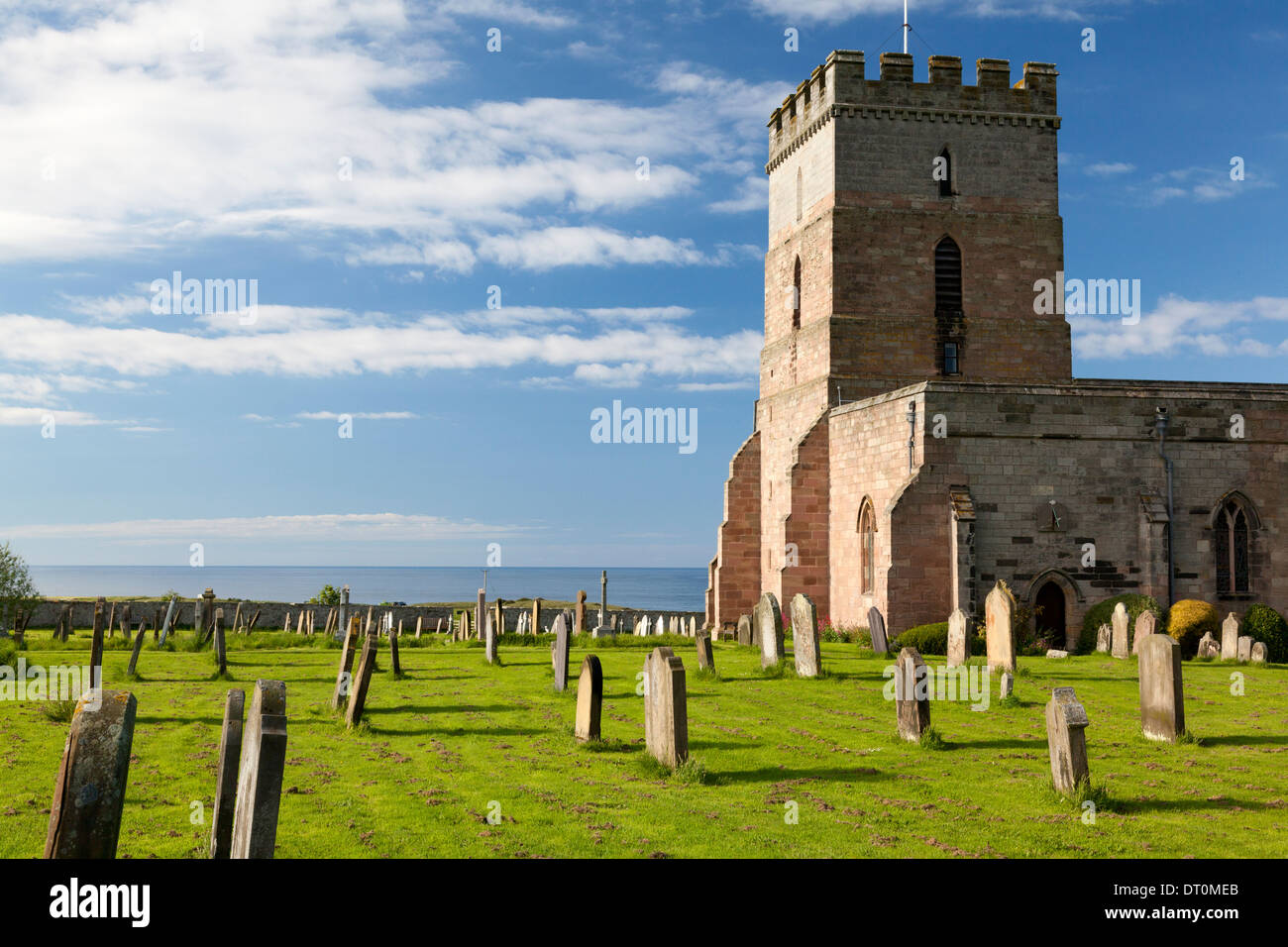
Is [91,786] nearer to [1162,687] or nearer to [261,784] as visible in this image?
[261,784]

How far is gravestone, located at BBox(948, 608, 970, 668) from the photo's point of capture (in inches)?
723

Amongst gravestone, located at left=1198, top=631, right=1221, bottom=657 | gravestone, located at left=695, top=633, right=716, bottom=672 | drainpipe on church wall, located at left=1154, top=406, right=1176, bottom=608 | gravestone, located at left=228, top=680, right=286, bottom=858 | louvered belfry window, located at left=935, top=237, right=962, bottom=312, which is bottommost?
gravestone, located at left=1198, top=631, right=1221, bottom=657

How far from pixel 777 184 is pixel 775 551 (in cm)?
1482

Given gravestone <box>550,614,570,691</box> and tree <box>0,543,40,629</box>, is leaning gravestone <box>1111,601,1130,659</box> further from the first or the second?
tree <box>0,543,40,629</box>

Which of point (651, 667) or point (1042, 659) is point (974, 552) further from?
point (651, 667)

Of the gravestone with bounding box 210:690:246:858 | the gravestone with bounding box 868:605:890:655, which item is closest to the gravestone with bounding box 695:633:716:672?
the gravestone with bounding box 868:605:890:655

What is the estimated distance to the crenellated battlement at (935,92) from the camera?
114ft

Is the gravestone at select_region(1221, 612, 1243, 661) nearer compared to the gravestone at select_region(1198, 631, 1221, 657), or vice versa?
the gravestone at select_region(1221, 612, 1243, 661)

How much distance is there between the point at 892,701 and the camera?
15766 mm

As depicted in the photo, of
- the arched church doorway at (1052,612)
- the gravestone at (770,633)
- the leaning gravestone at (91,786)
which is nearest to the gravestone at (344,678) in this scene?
the gravestone at (770,633)

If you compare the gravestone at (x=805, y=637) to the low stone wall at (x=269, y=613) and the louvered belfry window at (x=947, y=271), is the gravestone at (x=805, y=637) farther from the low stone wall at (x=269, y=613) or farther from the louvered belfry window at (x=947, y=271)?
the low stone wall at (x=269, y=613)

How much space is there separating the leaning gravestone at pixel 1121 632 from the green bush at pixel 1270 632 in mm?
3501

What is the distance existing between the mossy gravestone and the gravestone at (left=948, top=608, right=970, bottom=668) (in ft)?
43.9
